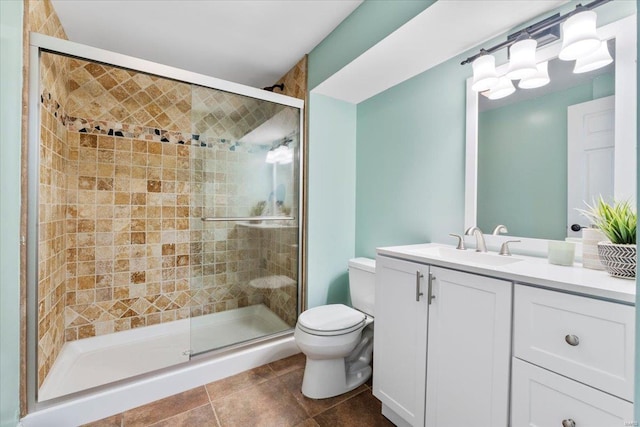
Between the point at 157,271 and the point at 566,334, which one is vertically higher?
the point at 566,334

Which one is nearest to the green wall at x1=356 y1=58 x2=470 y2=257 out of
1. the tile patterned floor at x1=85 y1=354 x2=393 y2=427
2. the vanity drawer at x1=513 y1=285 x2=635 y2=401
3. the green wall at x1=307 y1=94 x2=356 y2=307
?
the green wall at x1=307 y1=94 x2=356 y2=307

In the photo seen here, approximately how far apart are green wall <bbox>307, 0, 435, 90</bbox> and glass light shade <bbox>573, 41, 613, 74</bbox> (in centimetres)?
70

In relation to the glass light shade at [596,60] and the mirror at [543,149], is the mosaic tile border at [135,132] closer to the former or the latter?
the mirror at [543,149]

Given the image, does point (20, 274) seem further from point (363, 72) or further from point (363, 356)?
point (363, 72)

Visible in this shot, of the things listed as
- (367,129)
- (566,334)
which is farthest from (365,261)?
(566,334)

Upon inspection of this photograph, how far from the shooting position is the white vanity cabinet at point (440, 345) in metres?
0.98

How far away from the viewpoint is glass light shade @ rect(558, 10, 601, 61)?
3.54 ft

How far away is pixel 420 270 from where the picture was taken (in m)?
1.25

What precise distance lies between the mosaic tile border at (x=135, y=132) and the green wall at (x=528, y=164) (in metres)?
1.43

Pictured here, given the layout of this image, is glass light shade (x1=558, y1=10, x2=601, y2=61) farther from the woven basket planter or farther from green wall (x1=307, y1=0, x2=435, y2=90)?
the woven basket planter

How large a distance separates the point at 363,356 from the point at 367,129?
5.71 ft

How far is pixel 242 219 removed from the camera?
2.07 meters

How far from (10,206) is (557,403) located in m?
2.26

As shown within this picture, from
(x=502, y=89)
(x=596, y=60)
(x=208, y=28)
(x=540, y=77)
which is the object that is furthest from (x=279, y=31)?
(x=596, y=60)
